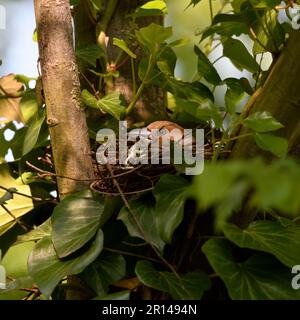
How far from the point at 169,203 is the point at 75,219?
0.15 meters

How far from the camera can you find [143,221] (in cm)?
72

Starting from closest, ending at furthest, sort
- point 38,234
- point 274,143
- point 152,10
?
1. point 274,143
2. point 38,234
3. point 152,10

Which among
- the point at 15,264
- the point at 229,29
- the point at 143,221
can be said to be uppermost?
the point at 229,29

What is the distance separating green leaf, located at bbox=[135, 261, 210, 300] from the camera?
662mm

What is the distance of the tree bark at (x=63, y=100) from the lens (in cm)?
80

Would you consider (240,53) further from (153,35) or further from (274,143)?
(274,143)

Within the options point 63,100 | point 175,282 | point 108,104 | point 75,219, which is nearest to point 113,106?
point 108,104

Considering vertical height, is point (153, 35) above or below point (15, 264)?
above

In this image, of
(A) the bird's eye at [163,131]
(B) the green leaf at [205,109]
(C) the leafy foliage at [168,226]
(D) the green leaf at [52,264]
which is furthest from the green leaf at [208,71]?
(D) the green leaf at [52,264]

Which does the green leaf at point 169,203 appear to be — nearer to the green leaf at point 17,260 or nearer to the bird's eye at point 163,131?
the bird's eye at point 163,131

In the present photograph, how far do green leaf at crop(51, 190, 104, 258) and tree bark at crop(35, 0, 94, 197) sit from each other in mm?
28
